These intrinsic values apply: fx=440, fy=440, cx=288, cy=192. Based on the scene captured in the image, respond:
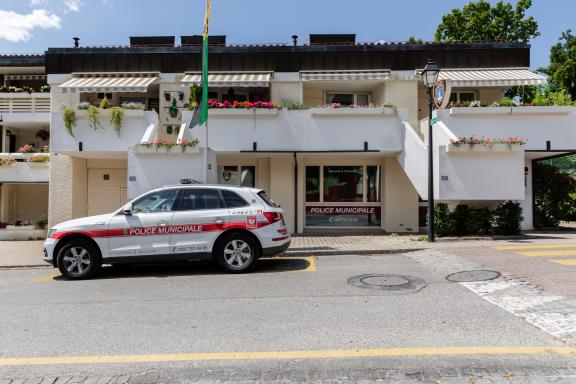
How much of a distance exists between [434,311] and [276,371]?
8.29ft

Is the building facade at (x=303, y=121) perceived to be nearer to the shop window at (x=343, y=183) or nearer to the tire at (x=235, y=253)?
the shop window at (x=343, y=183)

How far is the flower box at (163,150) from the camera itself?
40.7 feet

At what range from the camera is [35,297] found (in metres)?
7.04

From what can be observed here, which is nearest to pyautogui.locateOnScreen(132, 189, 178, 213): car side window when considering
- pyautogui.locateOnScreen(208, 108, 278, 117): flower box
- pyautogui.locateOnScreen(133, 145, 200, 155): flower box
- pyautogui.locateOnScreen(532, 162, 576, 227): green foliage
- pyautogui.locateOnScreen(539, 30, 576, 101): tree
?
pyautogui.locateOnScreen(133, 145, 200, 155): flower box

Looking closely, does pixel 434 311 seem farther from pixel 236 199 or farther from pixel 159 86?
pixel 159 86

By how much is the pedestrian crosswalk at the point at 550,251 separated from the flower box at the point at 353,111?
18.7 ft

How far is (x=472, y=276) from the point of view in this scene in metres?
7.36

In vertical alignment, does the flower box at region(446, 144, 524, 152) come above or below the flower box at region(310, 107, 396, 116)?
below

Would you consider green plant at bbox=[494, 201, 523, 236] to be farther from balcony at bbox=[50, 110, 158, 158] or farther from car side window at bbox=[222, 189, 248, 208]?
balcony at bbox=[50, 110, 158, 158]

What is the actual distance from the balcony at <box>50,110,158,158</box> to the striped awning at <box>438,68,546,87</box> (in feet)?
33.1

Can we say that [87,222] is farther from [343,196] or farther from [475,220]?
[475,220]

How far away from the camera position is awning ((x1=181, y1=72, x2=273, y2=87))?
1536 centimetres

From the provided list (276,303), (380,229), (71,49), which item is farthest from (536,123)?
(71,49)

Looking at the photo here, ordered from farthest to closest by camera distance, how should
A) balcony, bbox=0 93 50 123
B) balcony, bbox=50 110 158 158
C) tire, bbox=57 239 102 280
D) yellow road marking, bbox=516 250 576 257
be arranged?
balcony, bbox=0 93 50 123, balcony, bbox=50 110 158 158, yellow road marking, bbox=516 250 576 257, tire, bbox=57 239 102 280
